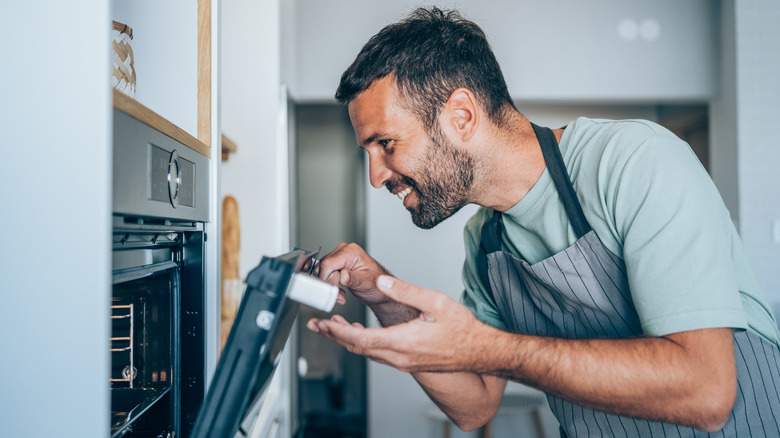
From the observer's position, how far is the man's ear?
43.9 inches

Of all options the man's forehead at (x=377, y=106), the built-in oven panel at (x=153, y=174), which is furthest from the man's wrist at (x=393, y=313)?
the built-in oven panel at (x=153, y=174)

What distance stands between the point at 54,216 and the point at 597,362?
25.2 inches

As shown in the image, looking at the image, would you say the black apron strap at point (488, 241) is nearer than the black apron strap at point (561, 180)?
No

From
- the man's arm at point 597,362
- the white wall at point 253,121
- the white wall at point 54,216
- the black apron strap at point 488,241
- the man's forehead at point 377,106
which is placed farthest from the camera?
the white wall at point 253,121

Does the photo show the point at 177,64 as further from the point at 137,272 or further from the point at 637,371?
the point at 637,371

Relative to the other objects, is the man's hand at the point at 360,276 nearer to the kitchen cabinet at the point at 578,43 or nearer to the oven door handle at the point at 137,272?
the oven door handle at the point at 137,272

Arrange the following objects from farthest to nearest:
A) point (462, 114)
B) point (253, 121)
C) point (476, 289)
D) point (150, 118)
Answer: point (253, 121), point (476, 289), point (462, 114), point (150, 118)

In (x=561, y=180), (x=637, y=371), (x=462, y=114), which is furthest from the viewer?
(x=462, y=114)

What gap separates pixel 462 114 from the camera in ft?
3.68

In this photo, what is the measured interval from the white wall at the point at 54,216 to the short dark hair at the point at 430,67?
0.67 metres

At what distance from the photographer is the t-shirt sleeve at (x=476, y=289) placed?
4.31ft

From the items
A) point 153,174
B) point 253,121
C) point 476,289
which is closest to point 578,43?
point 253,121

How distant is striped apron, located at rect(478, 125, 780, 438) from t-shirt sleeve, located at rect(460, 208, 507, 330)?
8 cm

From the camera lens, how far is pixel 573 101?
9.53 ft
